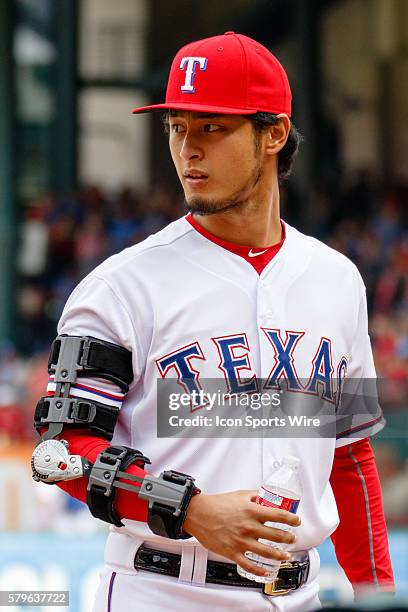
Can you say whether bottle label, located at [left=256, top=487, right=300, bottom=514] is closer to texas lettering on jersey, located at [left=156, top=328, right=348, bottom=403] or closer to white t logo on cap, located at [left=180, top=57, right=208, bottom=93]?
texas lettering on jersey, located at [left=156, top=328, right=348, bottom=403]

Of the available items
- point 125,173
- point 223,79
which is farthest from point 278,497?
point 125,173

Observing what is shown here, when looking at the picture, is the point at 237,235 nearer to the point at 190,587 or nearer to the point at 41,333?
the point at 190,587

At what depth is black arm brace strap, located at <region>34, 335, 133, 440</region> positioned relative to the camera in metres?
2.45

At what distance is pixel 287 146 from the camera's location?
2914 millimetres

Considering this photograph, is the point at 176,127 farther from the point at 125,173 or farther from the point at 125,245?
the point at 125,173

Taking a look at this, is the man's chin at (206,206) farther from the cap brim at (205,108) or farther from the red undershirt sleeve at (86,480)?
the red undershirt sleeve at (86,480)

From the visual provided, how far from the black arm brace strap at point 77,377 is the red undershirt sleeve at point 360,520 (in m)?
0.71

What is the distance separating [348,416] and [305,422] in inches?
9.6

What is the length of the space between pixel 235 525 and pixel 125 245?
10.6 metres

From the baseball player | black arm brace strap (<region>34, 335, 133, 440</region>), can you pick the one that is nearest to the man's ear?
the baseball player

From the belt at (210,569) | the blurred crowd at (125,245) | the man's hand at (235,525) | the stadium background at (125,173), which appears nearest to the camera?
the man's hand at (235,525)

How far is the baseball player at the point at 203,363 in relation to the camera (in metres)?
2.40

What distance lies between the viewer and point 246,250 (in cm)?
280

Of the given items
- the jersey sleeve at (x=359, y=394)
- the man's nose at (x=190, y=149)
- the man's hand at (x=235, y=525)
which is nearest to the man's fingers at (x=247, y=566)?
the man's hand at (x=235, y=525)
